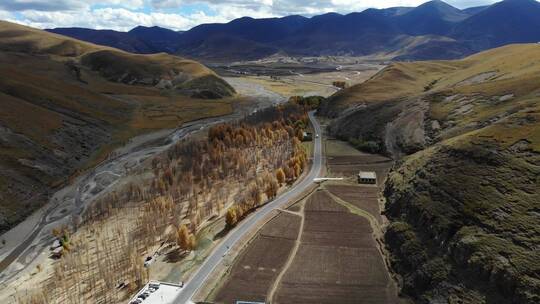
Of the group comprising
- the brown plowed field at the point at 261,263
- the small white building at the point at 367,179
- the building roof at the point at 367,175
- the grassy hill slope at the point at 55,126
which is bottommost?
the brown plowed field at the point at 261,263

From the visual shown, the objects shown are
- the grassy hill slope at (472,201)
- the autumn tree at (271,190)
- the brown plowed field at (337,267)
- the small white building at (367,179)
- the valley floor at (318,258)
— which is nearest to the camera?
the grassy hill slope at (472,201)

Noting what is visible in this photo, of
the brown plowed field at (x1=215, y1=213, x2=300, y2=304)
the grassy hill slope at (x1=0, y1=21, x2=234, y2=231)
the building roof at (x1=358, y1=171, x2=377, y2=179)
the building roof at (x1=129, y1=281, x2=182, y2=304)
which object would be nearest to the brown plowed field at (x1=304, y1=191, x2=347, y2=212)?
the brown plowed field at (x1=215, y1=213, x2=300, y2=304)

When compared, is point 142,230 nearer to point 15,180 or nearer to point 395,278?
point 15,180

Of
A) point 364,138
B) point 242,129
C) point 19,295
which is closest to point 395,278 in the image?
point 19,295

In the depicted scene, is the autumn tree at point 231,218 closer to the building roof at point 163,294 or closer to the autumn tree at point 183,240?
the autumn tree at point 183,240

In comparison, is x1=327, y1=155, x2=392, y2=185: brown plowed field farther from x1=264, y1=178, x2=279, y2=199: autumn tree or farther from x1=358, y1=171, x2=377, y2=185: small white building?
x1=264, y1=178, x2=279, y2=199: autumn tree

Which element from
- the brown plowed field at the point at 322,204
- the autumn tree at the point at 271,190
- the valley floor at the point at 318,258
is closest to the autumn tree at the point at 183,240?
the valley floor at the point at 318,258
